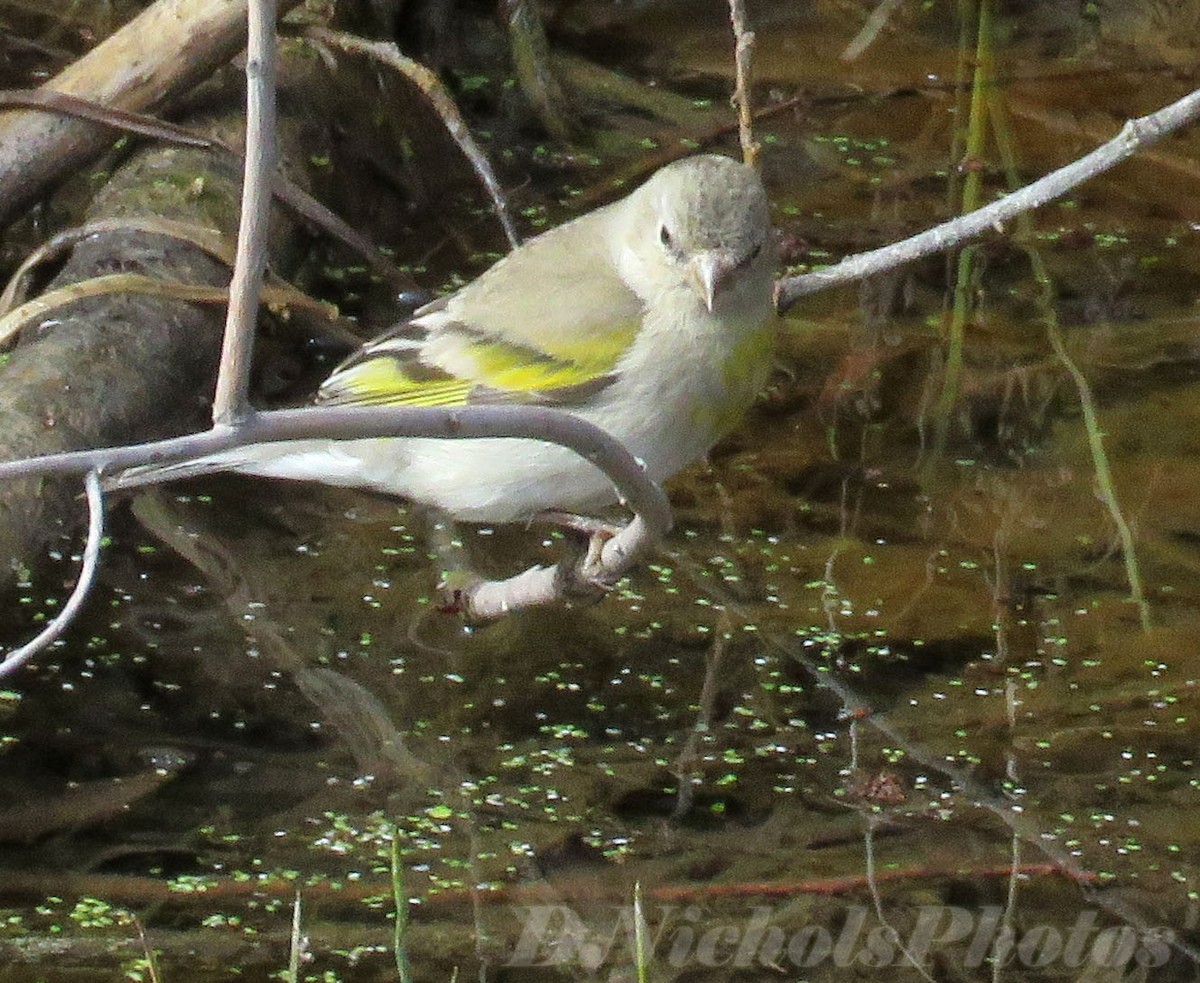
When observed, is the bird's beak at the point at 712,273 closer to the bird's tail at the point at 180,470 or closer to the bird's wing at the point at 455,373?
the bird's wing at the point at 455,373

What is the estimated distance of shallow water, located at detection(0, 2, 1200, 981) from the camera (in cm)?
352

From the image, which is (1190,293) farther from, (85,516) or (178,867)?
(178,867)

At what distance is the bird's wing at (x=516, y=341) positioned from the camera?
13.5 ft

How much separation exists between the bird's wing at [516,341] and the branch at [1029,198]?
0.43 m

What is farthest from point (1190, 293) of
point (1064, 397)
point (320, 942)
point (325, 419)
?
point (325, 419)

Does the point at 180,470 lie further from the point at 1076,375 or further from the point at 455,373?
the point at 1076,375

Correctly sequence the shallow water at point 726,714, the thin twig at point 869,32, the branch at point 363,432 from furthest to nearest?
the thin twig at point 869,32
the shallow water at point 726,714
the branch at point 363,432

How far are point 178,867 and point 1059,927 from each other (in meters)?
1.58

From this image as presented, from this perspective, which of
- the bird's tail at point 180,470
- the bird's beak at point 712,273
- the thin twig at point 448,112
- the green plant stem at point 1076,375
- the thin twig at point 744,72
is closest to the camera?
the bird's beak at point 712,273

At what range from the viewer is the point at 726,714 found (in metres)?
4.16

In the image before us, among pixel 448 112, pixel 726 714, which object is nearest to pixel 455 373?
pixel 726 714

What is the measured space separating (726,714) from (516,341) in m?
0.90

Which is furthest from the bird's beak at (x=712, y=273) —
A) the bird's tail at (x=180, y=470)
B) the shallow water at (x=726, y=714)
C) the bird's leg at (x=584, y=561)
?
the bird's tail at (x=180, y=470)

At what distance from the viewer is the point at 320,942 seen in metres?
3.48
